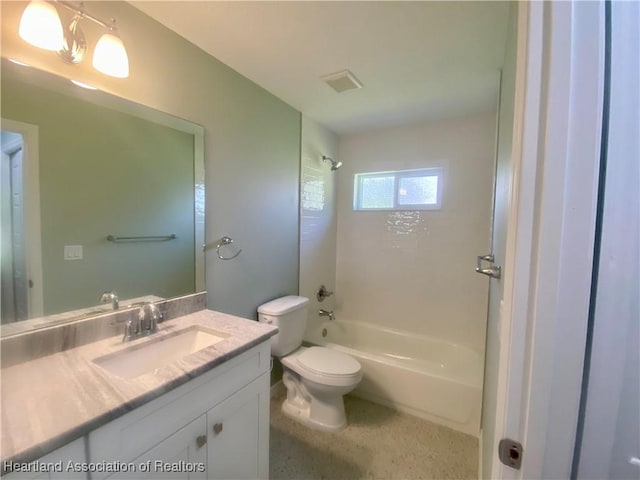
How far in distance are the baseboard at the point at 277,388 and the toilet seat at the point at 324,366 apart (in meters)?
0.38

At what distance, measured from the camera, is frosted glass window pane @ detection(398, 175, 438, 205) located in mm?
2619

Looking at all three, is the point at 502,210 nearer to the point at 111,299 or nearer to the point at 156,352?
the point at 156,352

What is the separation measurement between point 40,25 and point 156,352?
1.26 m

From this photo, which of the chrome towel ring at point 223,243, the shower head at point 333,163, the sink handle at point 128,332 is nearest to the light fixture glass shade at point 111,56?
the chrome towel ring at point 223,243

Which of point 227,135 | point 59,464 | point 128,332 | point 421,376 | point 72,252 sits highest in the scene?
point 227,135

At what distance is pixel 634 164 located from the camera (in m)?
0.43

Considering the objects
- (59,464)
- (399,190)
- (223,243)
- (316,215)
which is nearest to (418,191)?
(399,190)

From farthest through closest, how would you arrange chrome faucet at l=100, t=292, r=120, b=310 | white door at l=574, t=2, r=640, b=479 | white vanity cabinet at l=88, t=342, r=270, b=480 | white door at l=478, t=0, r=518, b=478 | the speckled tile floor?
the speckled tile floor
chrome faucet at l=100, t=292, r=120, b=310
white door at l=478, t=0, r=518, b=478
white vanity cabinet at l=88, t=342, r=270, b=480
white door at l=574, t=2, r=640, b=479

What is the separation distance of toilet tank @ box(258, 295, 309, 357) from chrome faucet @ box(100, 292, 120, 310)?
2.96 feet

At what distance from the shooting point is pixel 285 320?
6.54 feet

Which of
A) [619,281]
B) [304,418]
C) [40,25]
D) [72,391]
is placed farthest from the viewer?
[304,418]

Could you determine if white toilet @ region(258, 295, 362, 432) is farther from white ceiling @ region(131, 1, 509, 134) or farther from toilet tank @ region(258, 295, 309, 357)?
white ceiling @ region(131, 1, 509, 134)

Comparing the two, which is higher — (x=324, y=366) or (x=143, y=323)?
(x=143, y=323)

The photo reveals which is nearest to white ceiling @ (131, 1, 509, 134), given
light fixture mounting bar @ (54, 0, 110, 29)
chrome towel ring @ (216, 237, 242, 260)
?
light fixture mounting bar @ (54, 0, 110, 29)
